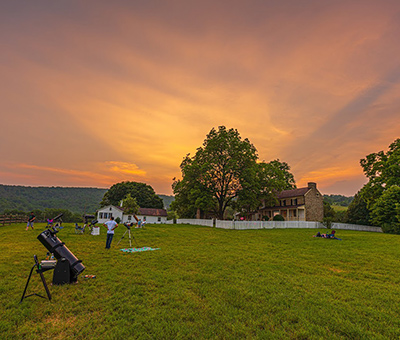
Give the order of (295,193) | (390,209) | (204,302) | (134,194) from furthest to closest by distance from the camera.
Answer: (134,194) < (295,193) < (390,209) < (204,302)

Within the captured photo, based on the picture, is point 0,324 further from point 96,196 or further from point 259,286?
point 96,196

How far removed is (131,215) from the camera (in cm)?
5275

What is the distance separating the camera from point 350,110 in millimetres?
21891

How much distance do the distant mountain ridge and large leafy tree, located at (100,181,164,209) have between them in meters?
37.1

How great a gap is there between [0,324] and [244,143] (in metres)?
37.2

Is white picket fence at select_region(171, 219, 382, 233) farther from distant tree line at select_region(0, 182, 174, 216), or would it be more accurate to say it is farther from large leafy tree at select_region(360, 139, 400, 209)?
distant tree line at select_region(0, 182, 174, 216)

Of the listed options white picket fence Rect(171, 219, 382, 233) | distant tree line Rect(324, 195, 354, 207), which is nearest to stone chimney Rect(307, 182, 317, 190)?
white picket fence Rect(171, 219, 382, 233)

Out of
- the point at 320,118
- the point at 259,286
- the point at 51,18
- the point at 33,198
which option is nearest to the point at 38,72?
the point at 51,18

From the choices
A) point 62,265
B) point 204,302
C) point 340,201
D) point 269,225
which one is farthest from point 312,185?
point 340,201

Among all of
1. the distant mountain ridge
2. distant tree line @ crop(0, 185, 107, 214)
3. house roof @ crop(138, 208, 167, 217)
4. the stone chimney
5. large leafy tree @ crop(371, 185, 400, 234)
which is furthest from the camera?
the distant mountain ridge

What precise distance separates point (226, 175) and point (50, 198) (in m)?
131

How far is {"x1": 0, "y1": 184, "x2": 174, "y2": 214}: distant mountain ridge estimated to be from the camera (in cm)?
10600

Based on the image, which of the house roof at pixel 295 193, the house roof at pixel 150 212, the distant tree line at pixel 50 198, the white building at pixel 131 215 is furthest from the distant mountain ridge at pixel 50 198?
the house roof at pixel 295 193

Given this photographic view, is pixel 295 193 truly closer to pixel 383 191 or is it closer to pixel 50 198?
pixel 383 191
